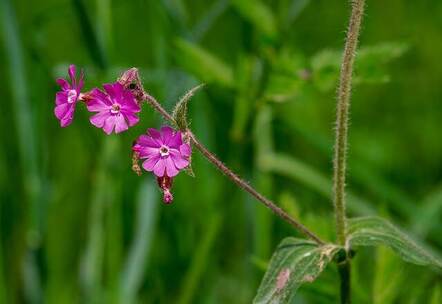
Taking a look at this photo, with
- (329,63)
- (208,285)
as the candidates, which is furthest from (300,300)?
(329,63)

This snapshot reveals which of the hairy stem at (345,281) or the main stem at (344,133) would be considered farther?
the hairy stem at (345,281)

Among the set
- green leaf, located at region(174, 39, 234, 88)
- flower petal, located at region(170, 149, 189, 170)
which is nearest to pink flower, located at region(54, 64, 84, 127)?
flower petal, located at region(170, 149, 189, 170)

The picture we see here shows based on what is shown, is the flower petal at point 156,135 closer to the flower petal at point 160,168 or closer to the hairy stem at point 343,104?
the flower petal at point 160,168

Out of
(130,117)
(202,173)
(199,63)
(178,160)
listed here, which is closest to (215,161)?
(178,160)

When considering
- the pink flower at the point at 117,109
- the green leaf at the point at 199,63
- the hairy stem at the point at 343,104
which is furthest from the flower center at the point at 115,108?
the green leaf at the point at 199,63

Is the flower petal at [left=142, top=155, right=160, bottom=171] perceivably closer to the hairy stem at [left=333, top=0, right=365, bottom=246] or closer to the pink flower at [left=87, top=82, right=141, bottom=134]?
the pink flower at [left=87, top=82, right=141, bottom=134]

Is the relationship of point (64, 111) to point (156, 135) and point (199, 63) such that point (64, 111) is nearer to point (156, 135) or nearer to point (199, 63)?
point (156, 135)

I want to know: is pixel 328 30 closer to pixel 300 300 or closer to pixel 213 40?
pixel 213 40
